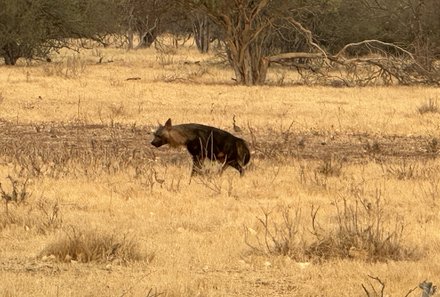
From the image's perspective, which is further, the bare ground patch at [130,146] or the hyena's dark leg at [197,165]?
the bare ground patch at [130,146]

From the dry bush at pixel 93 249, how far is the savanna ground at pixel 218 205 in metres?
0.01

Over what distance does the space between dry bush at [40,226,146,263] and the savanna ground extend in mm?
10

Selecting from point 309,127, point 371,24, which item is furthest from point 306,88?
point 371,24

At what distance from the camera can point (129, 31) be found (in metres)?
50.0

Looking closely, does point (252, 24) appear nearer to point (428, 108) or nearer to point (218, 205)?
point (428, 108)

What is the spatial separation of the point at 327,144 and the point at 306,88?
10301 millimetres

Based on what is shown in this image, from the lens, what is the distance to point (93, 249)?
22.4 feet

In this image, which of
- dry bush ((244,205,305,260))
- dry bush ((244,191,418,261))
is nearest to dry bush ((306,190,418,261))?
dry bush ((244,191,418,261))

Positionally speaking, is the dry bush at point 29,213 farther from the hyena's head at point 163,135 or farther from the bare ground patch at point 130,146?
the hyena's head at point 163,135

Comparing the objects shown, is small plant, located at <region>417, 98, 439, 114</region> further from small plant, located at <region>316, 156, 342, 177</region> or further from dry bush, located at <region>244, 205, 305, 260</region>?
dry bush, located at <region>244, 205, 305, 260</region>

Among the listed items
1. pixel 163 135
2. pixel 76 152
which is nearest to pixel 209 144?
pixel 163 135

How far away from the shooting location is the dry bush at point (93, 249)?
267 inches

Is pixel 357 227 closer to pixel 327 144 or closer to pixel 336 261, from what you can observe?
pixel 336 261

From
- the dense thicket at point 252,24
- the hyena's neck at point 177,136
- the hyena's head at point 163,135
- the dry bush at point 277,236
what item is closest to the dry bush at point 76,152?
the hyena's head at point 163,135
